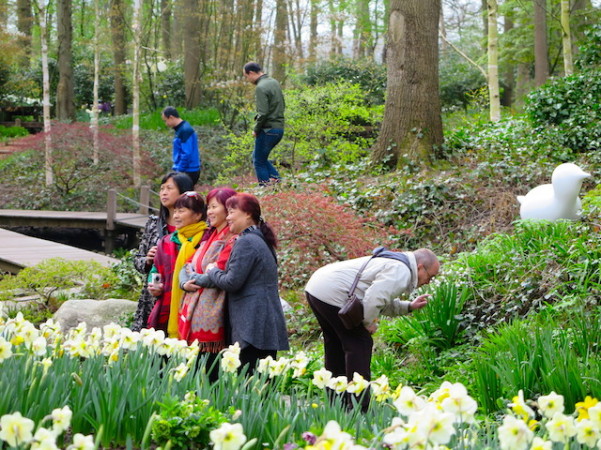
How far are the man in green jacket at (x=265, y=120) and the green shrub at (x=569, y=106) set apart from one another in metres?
3.78

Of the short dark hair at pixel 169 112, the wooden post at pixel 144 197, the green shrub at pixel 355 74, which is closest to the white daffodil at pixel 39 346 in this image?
the short dark hair at pixel 169 112

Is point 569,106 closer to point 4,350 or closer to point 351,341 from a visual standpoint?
point 351,341

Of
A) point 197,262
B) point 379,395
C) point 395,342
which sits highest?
point 197,262

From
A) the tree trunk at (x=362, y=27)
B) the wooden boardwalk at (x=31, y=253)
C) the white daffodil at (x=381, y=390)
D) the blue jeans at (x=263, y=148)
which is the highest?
the tree trunk at (x=362, y=27)

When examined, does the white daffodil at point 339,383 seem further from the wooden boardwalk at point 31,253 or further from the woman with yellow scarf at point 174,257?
the wooden boardwalk at point 31,253

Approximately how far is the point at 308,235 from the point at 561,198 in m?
2.45

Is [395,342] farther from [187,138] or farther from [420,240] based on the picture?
[187,138]

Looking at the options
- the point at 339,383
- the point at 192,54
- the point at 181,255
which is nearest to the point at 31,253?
the point at 181,255

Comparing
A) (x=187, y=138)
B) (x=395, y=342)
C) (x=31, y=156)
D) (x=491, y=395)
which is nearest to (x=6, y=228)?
(x=31, y=156)

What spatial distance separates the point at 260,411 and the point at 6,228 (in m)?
14.2

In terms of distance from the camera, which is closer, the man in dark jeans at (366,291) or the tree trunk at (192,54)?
the man in dark jeans at (366,291)

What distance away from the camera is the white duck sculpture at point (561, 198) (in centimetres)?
721

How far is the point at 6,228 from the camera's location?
1598 centimetres

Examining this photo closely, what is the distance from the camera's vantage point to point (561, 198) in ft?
23.7
